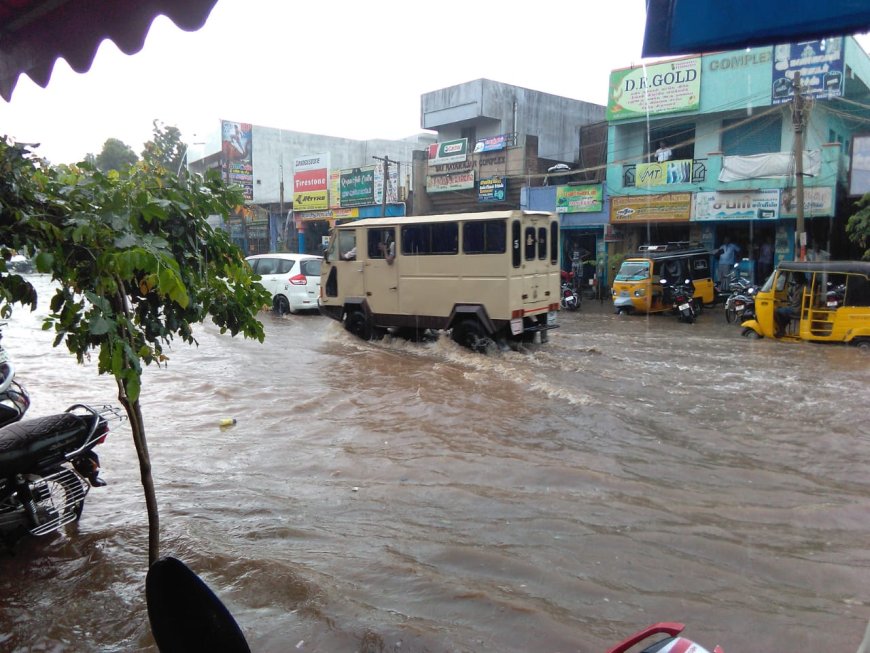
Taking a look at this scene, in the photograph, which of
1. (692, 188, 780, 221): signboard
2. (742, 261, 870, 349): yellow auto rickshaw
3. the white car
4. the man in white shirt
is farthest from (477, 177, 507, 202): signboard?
(742, 261, 870, 349): yellow auto rickshaw

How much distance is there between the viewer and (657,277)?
55.4 feet

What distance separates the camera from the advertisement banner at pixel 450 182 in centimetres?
2450

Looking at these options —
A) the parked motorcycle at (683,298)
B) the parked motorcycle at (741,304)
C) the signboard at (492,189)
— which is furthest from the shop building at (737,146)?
the signboard at (492,189)

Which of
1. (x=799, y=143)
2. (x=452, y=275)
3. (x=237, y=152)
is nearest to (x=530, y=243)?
(x=452, y=275)

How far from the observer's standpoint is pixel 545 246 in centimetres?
1113

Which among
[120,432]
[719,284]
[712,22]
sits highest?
[712,22]

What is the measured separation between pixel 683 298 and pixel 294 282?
30.6 feet

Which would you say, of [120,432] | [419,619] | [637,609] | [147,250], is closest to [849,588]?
[637,609]

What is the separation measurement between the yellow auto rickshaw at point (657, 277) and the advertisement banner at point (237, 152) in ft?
71.6

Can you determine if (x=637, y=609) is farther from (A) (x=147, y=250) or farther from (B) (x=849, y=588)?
(A) (x=147, y=250)

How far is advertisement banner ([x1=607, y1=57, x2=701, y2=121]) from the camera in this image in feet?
60.1

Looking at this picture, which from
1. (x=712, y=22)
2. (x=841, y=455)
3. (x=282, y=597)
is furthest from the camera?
(x=841, y=455)

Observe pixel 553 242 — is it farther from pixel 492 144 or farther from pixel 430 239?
pixel 492 144

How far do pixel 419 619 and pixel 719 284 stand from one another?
17.3m
